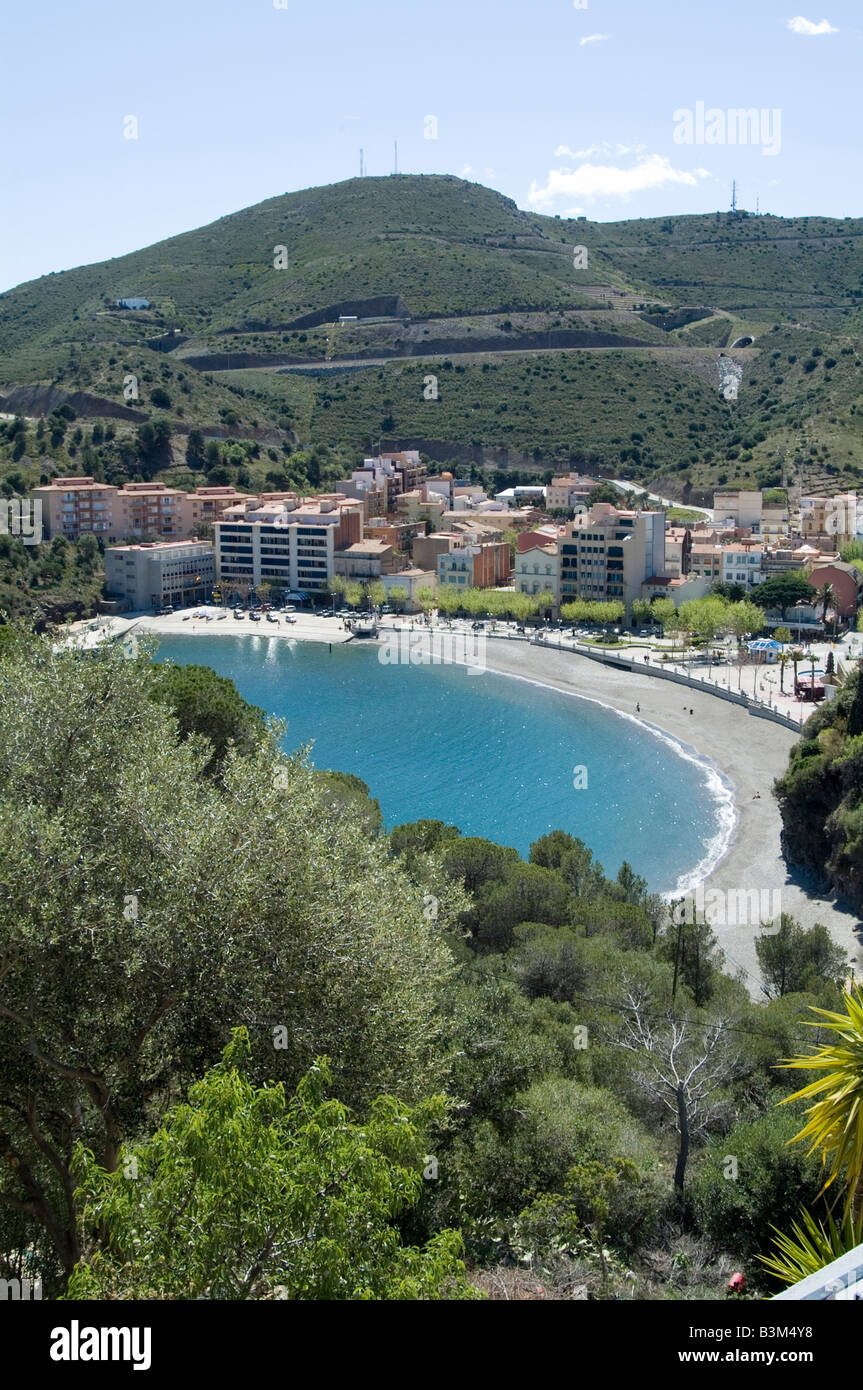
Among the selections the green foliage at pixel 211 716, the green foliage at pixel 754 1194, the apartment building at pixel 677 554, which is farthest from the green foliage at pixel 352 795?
the apartment building at pixel 677 554

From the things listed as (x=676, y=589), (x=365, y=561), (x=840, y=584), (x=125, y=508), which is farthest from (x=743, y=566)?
(x=125, y=508)

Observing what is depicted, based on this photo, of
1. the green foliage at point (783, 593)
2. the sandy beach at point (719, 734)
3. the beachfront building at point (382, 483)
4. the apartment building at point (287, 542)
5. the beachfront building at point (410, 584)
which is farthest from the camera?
the beachfront building at point (382, 483)

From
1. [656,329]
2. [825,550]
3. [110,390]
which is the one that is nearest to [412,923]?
[825,550]

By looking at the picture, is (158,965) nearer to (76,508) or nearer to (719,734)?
(719,734)

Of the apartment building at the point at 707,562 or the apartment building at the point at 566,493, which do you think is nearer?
the apartment building at the point at 707,562

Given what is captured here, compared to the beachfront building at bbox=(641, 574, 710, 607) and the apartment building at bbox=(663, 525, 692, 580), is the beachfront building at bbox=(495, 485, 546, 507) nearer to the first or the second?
the apartment building at bbox=(663, 525, 692, 580)

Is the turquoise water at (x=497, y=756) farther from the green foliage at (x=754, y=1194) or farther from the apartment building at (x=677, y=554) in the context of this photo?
the green foliage at (x=754, y=1194)
